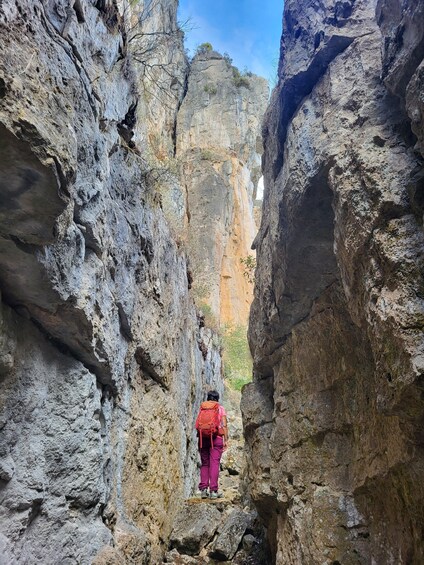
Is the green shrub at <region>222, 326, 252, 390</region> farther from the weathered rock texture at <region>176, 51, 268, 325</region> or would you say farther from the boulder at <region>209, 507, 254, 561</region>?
the boulder at <region>209, 507, 254, 561</region>

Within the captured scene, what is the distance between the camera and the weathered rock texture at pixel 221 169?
24453mm

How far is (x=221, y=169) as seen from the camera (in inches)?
1027

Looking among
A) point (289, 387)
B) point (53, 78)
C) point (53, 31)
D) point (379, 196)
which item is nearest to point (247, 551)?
point (289, 387)

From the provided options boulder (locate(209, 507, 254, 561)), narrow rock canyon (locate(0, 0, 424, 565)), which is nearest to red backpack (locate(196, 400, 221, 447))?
narrow rock canyon (locate(0, 0, 424, 565))

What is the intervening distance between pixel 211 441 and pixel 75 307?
4400 mm

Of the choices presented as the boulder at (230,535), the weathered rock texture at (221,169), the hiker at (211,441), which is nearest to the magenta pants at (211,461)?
the hiker at (211,441)

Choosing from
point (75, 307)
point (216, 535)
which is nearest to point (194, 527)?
point (216, 535)

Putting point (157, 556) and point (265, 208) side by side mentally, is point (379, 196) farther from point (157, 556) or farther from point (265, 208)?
point (157, 556)

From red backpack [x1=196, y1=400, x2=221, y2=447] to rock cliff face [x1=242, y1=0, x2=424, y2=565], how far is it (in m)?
1.09

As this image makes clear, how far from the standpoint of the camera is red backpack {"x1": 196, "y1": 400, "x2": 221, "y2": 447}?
7.15 meters

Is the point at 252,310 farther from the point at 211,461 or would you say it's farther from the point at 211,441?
the point at 211,461

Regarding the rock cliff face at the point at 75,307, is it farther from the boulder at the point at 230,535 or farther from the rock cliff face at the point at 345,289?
the rock cliff face at the point at 345,289

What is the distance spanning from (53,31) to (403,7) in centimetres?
261

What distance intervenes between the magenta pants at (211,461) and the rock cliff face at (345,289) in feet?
3.55
